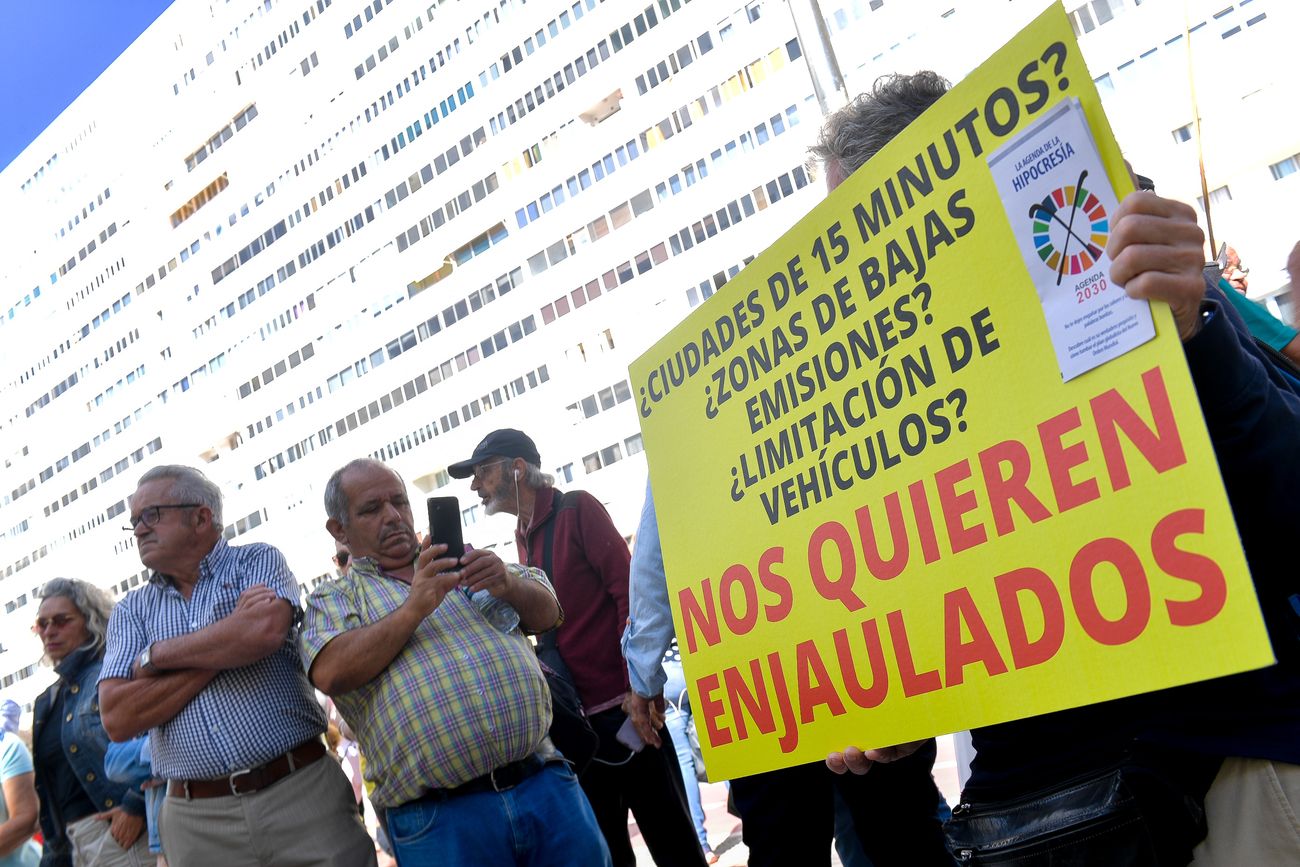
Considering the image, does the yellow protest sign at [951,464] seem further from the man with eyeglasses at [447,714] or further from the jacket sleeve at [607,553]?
the jacket sleeve at [607,553]

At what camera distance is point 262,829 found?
302cm

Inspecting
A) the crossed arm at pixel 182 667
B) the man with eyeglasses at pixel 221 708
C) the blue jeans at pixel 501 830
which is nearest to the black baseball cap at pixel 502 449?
the man with eyeglasses at pixel 221 708

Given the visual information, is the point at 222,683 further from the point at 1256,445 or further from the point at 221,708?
the point at 1256,445

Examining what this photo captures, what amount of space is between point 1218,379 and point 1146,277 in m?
0.21

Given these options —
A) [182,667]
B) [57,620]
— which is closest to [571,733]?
[182,667]

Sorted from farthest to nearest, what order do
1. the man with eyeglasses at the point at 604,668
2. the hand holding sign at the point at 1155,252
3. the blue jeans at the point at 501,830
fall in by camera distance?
the man with eyeglasses at the point at 604,668 → the blue jeans at the point at 501,830 → the hand holding sign at the point at 1155,252

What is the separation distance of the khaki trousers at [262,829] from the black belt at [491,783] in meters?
0.43

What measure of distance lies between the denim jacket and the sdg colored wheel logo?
386 centimetres

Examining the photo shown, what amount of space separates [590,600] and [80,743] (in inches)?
81.4

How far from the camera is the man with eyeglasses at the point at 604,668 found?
378cm

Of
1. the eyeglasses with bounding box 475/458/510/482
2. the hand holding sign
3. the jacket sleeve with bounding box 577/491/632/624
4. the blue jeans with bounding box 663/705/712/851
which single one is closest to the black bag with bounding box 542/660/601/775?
the jacket sleeve with bounding box 577/491/632/624

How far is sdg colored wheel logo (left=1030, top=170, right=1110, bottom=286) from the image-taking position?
130cm

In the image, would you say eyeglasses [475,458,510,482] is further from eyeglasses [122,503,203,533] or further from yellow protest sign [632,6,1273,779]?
yellow protest sign [632,6,1273,779]

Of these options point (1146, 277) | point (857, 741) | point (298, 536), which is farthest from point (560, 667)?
point (298, 536)
